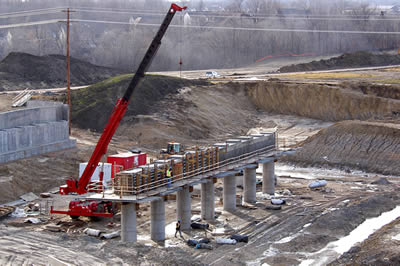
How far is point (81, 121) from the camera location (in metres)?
57.3

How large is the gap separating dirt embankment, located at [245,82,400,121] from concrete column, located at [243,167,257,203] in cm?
2499

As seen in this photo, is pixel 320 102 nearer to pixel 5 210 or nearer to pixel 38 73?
pixel 38 73

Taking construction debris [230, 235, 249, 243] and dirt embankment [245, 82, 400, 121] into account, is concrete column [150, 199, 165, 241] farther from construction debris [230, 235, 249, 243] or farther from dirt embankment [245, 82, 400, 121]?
dirt embankment [245, 82, 400, 121]

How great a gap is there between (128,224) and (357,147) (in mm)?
26646

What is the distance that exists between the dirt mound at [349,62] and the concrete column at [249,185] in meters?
48.9

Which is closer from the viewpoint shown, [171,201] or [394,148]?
[171,201]

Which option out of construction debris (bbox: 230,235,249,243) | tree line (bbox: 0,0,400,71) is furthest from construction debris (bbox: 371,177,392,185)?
tree line (bbox: 0,0,400,71)

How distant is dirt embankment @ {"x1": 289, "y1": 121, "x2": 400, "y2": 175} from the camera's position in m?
50.0

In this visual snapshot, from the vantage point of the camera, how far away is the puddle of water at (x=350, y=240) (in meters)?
29.0

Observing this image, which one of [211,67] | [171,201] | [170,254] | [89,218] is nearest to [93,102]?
[171,201]

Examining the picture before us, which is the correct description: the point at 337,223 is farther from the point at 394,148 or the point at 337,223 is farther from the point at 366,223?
the point at 394,148

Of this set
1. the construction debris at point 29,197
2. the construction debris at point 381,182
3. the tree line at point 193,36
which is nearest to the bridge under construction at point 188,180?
the construction debris at point 29,197

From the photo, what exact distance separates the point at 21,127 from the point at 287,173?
753 inches

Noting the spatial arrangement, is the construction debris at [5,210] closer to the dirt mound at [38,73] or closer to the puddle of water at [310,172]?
the puddle of water at [310,172]
